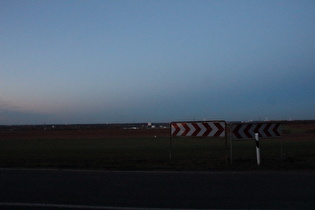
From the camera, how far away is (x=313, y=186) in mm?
9586

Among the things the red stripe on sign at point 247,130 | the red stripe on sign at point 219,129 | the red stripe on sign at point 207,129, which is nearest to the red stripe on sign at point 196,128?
the red stripe on sign at point 207,129

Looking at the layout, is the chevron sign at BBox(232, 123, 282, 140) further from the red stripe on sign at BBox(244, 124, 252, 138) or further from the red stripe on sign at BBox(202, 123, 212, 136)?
the red stripe on sign at BBox(202, 123, 212, 136)

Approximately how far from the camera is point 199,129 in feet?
52.9

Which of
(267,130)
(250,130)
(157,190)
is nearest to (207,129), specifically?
(250,130)

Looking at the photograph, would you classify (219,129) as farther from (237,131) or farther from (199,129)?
(199,129)

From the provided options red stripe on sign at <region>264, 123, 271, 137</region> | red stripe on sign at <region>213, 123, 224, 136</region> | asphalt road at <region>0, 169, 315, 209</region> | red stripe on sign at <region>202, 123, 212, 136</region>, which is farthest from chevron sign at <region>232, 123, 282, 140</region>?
asphalt road at <region>0, 169, 315, 209</region>

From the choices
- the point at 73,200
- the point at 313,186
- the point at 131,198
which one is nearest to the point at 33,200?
the point at 73,200

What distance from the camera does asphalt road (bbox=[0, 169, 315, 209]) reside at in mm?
7871

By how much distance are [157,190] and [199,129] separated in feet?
23.7

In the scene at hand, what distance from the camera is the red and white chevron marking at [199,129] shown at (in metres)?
15.8

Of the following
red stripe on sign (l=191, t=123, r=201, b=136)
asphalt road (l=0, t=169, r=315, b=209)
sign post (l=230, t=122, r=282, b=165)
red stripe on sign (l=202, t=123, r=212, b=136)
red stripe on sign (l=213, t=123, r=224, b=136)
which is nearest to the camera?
asphalt road (l=0, t=169, r=315, b=209)

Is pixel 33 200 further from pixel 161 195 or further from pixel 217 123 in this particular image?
pixel 217 123

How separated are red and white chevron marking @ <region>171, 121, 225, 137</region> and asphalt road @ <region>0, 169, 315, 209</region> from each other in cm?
392

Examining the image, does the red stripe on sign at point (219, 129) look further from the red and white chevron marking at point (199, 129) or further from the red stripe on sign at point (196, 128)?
the red stripe on sign at point (196, 128)
